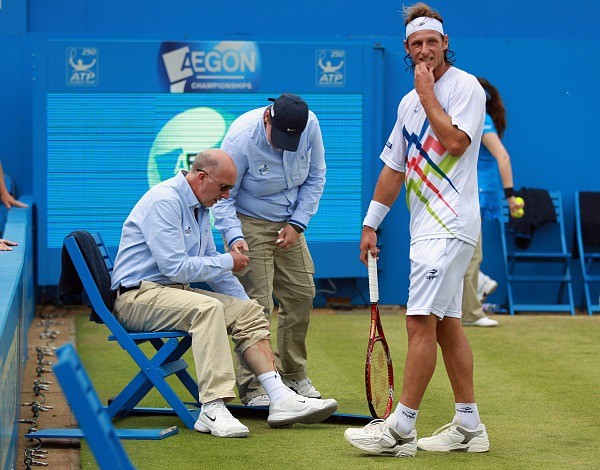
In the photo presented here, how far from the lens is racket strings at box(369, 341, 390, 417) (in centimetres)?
604

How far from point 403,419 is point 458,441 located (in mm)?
380

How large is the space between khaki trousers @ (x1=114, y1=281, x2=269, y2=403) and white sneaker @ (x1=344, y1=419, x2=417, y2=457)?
0.73 metres

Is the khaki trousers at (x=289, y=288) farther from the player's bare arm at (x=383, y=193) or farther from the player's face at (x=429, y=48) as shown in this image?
the player's face at (x=429, y=48)

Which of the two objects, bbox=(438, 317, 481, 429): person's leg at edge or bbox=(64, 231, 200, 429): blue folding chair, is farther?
bbox=(64, 231, 200, 429): blue folding chair

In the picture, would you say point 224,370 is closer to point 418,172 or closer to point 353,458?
point 353,458

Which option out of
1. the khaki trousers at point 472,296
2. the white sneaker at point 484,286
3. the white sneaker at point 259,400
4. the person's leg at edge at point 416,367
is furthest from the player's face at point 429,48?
the white sneaker at point 484,286

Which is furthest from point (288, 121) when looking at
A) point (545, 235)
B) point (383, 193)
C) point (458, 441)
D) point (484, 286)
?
point (545, 235)

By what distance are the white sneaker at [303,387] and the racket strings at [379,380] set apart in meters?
0.90

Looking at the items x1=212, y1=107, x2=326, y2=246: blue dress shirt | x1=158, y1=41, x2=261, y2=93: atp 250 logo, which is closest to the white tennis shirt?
x1=212, y1=107, x2=326, y2=246: blue dress shirt

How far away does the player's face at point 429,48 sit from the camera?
5504mm

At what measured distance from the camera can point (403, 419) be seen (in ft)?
17.9

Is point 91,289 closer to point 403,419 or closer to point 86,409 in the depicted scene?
point 403,419

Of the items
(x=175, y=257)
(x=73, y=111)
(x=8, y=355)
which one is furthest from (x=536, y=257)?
(x=8, y=355)

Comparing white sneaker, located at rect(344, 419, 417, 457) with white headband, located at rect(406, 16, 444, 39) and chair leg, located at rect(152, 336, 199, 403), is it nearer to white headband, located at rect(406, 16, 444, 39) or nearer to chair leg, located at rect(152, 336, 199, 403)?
chair leg, located at rect(152, 336, 199, 403)
